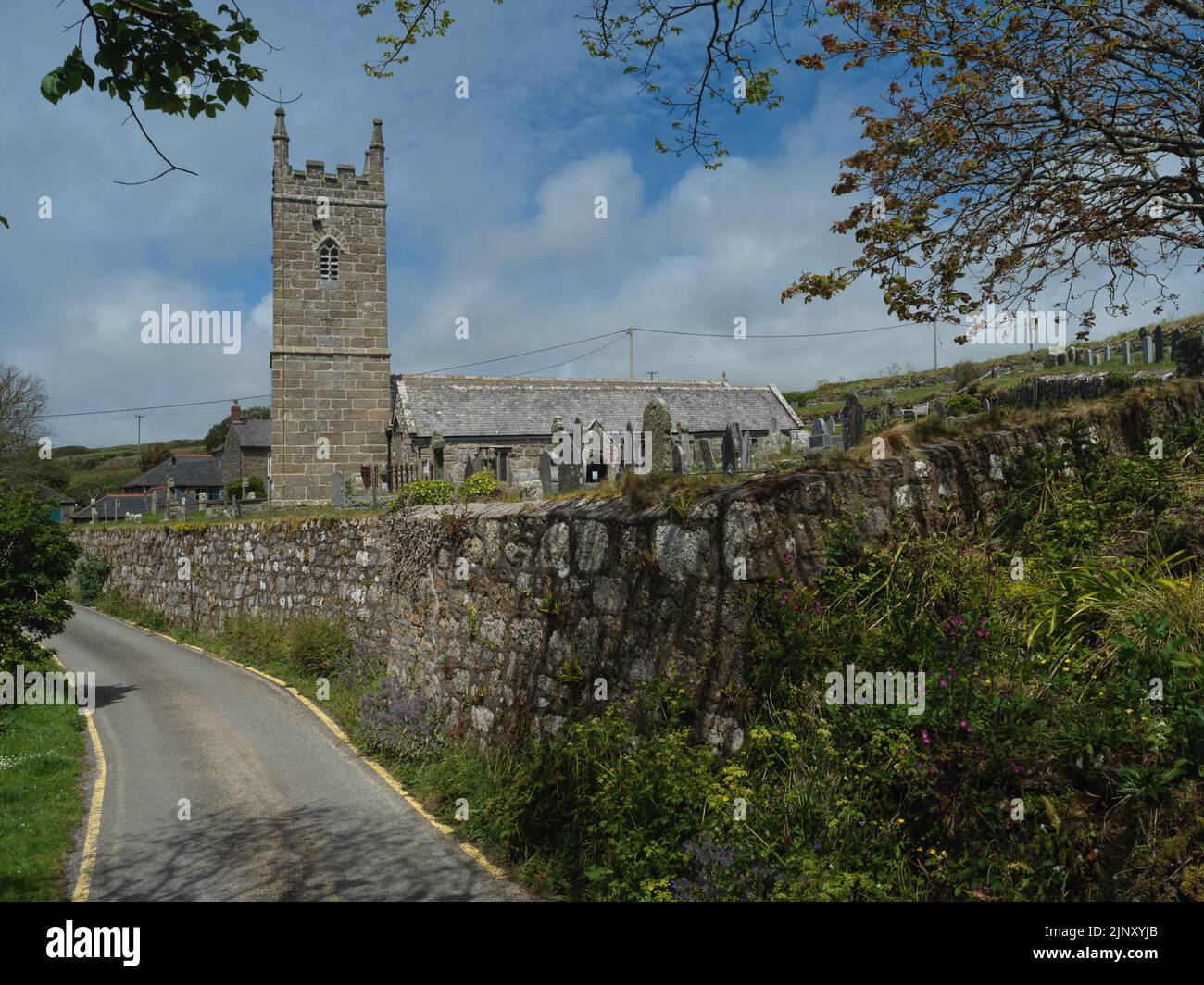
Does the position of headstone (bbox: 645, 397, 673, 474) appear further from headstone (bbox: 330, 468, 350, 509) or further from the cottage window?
the cottage window

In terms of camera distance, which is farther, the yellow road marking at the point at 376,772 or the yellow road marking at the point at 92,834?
the yellow road marking at the point at 376,772

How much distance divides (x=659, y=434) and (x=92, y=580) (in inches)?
992

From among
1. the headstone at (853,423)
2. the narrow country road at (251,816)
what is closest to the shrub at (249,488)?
the narrow country road at (251,816)

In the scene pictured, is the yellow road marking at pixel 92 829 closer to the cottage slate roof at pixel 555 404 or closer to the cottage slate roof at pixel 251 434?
the cottage slate roof at pixel 555 404

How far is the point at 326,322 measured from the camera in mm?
31766

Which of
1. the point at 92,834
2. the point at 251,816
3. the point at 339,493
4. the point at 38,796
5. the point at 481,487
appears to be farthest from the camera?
the point at 339,493

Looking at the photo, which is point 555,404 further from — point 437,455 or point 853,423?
point 853,423

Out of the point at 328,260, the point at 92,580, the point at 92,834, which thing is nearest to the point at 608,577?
the point at 92,834

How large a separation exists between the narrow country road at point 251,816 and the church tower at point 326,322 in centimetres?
1923

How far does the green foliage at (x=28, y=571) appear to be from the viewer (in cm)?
1130

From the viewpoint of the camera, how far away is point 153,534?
23.5 meters
